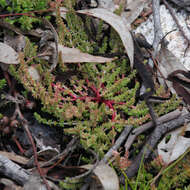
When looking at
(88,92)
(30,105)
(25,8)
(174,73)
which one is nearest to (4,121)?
(30,105)

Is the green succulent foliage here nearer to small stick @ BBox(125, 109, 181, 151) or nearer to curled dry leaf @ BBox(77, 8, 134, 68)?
curled dry leaf @ BBox(77, 8, 134, 68)

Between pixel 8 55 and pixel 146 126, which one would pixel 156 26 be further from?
pixel 8 55

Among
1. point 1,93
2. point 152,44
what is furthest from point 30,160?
Answer: point 152,44

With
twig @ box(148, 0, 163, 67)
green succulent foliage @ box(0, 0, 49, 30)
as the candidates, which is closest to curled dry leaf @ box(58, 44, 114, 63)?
green succulent foliage @ box(0, 0, 49, 30)

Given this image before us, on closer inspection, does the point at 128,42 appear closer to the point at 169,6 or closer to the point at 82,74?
the point at 82,74

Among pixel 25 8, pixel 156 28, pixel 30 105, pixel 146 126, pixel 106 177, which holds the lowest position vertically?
pixel 106 177

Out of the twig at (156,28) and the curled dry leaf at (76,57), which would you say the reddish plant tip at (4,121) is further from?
the twig at (156,28)
